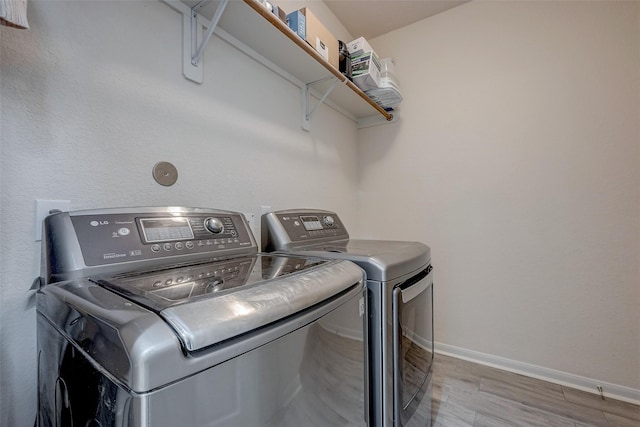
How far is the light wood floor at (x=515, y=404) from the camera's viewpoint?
1.40 m

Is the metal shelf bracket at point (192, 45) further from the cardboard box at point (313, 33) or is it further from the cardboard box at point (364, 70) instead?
the cardboard box at point (364, 70)

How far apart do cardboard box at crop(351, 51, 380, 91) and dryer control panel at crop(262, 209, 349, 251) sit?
3.20ft

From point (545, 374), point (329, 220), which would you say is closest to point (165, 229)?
point (329, 220)

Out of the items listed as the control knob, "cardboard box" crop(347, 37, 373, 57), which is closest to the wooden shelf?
"cardboard box" crop(347, 37, 373, 57)

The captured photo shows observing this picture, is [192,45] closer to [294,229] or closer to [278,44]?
[278,44]

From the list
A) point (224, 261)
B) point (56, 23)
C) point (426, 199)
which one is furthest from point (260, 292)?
point (426, 199)

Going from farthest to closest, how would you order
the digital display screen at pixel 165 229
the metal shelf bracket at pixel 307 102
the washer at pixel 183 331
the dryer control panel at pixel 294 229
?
1. the metal shelf bracket at pixel 307 102
2. the dryer control panel at pixel 294 229
3. the digital display screen at pixel 165 229
4. the washer at pixel 183 331

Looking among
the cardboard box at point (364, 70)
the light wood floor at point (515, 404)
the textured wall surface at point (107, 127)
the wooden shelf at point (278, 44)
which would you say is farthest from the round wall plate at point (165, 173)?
the light wood floor at point (515, 404)

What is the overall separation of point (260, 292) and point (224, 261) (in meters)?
0.41

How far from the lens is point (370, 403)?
918mm

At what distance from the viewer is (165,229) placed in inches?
33.2

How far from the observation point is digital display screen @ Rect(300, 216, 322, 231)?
145 cm

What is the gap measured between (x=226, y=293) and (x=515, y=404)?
188 centimetres

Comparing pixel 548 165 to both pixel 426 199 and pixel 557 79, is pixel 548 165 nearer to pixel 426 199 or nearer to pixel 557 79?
pixel 557 79
